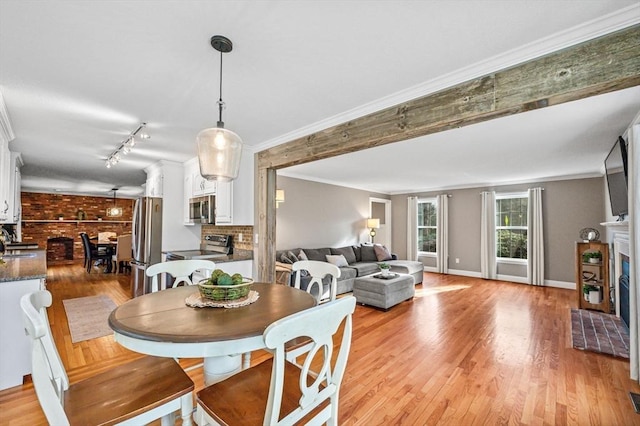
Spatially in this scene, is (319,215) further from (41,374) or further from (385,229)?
(41,374)

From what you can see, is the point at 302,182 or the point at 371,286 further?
the point at 302,182

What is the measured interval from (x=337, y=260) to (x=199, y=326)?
184 inches

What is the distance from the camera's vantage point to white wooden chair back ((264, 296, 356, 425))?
948mm

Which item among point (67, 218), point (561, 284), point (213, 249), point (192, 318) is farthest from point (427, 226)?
point (67, 218)

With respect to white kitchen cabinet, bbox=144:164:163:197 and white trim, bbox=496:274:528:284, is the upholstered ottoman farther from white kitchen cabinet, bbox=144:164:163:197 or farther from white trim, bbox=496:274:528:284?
white kitchen cabinet, bbox=144:164:163:197

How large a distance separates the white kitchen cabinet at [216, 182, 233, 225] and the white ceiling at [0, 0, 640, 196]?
0.73 meters

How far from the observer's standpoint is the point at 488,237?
6.73 meters

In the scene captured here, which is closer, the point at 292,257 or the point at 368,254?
the point at 292,257

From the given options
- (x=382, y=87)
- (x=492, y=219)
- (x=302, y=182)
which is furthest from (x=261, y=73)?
(x=492, y=219)

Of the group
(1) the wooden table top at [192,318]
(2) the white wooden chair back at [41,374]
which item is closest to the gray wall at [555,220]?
(1) the wooden table top at [192,318]

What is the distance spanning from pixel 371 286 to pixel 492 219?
4.19 m

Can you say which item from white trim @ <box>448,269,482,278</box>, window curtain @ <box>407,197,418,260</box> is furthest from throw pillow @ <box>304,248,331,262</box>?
white trim @ <box>448,269,482,278</box>

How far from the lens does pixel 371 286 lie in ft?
14.5

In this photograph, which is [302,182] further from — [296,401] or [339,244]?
[296,401]
